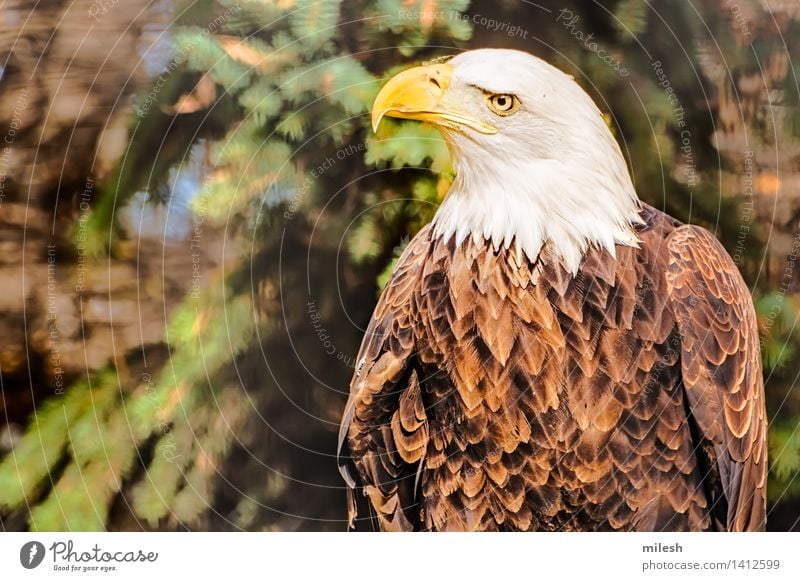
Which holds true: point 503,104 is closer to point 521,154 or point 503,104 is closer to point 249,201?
point 521,154

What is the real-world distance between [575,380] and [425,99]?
1.41 feet

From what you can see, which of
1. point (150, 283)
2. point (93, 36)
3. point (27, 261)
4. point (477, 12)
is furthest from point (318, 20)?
point (27, 261)

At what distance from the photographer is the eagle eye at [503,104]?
0.94m

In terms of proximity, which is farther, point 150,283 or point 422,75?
point 150,283

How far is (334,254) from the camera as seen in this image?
1104 mm

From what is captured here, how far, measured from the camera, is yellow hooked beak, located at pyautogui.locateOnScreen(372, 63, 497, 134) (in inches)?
36.5

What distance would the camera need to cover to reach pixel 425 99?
93 cm

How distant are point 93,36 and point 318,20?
343 mm

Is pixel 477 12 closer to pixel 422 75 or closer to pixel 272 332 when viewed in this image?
pixel 422 75
